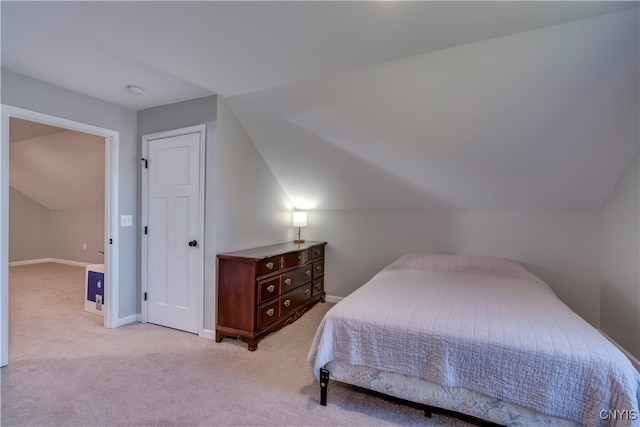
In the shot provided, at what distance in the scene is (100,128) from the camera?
2.91 metres

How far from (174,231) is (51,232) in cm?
580

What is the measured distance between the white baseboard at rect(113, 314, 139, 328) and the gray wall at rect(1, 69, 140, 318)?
31 millimetres

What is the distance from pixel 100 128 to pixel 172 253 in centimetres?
144

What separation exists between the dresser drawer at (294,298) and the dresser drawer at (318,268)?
8.6 inches

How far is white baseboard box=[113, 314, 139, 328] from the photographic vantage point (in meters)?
3.02

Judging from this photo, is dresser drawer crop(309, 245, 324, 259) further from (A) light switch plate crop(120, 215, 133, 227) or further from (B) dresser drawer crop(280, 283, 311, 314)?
(A) light switch plate crop(120, 215, 133, 227)

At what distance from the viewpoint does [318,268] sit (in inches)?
154

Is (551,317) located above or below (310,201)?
below

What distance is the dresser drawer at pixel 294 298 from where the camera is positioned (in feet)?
10.1

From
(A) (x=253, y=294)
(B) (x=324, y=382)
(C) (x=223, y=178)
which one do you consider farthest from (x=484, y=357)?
(C) (x=223, y=178)

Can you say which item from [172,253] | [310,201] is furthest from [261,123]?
[172,253]

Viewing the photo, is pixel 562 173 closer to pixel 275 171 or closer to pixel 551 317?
pixel 551 317

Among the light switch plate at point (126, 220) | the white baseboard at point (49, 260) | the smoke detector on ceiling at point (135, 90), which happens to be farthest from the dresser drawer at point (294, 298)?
the white baseboard at point (49, 260)

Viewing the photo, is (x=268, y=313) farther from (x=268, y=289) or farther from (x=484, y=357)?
(x=484, y=357)
